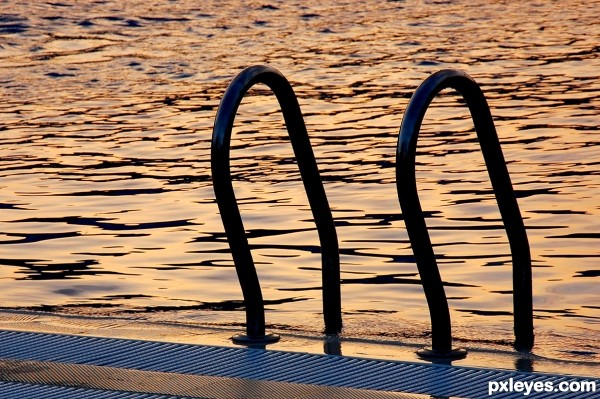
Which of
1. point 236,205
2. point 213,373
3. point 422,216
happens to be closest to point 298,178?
point 236,205

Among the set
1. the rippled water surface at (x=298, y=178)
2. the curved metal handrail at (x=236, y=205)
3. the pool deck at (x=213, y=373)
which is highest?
the curved metal handrail at (x=236, y=205)

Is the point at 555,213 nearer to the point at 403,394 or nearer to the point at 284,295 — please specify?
the point at 284,295

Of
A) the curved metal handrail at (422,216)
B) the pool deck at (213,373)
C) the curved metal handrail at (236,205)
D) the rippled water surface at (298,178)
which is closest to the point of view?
the pool deck at (213,373)

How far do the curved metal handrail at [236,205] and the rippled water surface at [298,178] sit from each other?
2.85 feet

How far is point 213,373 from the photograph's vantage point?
421 centimetres

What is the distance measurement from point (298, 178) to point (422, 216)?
5.73 m

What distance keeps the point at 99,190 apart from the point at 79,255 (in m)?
2.01

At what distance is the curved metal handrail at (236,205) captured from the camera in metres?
4.61

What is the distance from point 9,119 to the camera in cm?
1392

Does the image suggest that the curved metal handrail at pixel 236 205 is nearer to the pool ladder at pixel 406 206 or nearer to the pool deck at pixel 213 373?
the pool ladder at pixel 406 206

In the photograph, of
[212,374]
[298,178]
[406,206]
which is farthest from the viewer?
[298,178]

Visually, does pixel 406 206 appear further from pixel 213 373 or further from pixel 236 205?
pixel 213 373

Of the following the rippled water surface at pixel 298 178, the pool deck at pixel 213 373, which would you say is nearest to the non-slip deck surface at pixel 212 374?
the pool deck at pixel 213 373

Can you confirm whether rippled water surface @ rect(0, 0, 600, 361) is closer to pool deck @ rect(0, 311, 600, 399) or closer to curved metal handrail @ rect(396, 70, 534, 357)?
curved metal handrail @ rect(396, 70, 534, 357)
